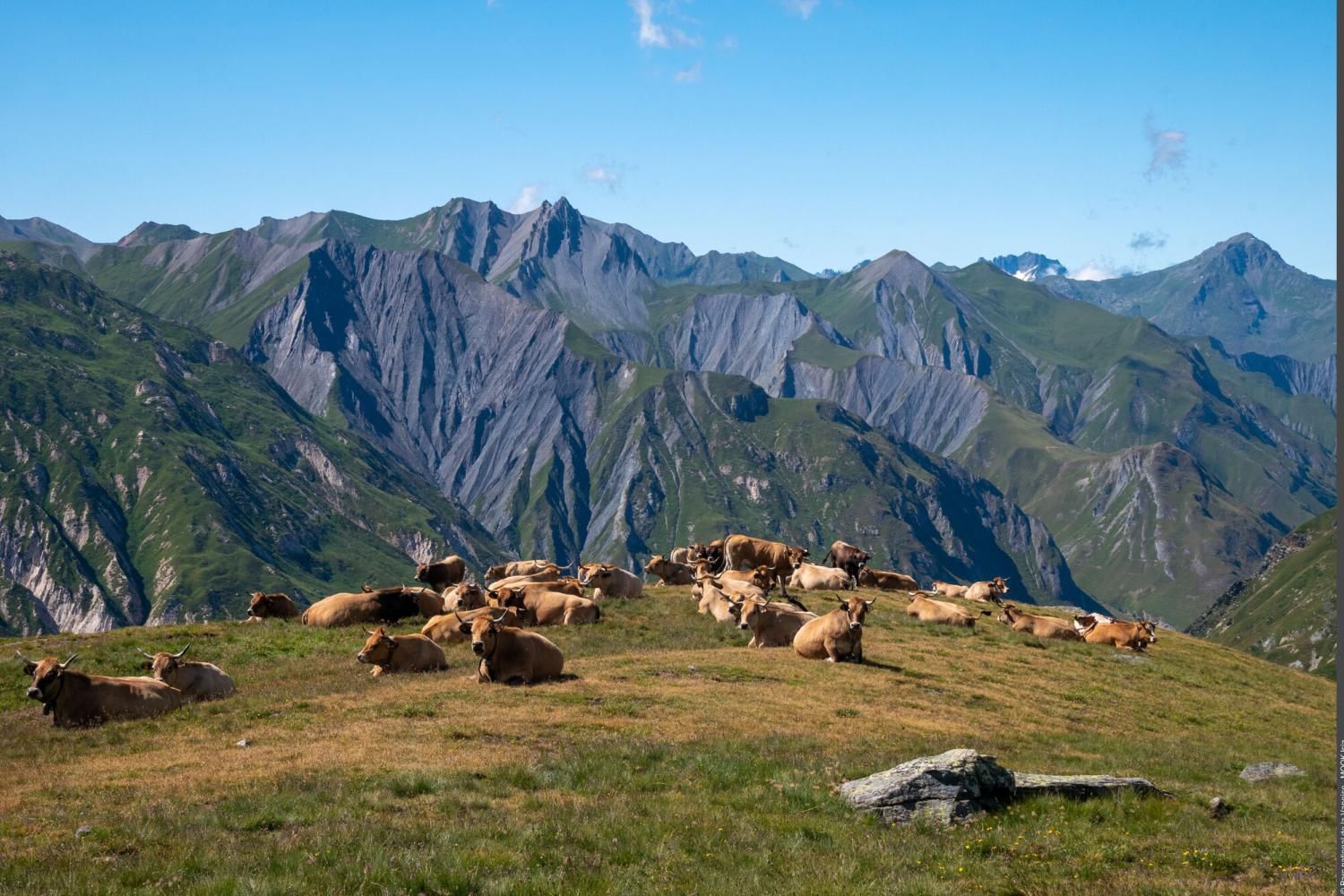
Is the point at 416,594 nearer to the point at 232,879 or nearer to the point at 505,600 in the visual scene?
the point at 505,600

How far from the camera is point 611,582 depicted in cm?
4759

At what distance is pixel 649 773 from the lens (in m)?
20.0

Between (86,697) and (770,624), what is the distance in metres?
22.0

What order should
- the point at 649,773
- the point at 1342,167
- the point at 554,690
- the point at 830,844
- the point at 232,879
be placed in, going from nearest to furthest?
the point at 1342,167
the point at 232,879
the point at 830,844
the point at 649,773
the point at 554,690

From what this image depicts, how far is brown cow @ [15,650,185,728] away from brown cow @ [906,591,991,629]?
33547mm

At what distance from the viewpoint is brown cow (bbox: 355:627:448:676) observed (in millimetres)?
31609

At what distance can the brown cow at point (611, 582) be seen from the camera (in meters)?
47.2

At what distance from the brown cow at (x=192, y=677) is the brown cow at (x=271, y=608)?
15.7 meters

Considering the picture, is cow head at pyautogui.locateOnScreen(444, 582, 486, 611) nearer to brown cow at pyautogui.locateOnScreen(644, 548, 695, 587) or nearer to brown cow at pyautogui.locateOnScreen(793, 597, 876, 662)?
brown cow at pyautogui.locateOnScreen(793, 597, 876, 662)

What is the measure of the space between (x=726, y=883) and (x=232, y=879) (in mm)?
6062

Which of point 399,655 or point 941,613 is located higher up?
point 399,655

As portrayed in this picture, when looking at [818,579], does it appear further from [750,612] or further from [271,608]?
[271,608]

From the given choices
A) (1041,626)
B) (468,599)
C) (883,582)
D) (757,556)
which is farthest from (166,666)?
(883,582)

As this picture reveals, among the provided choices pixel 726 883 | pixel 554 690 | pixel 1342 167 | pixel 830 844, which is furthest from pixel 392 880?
pixel 554 690
